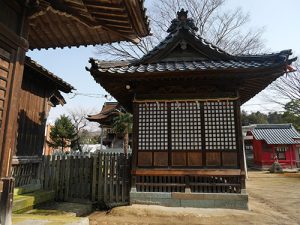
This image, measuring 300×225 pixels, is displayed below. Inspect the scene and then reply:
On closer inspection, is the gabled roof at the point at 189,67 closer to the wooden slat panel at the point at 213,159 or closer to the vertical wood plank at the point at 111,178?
the wooden slat panel at the point at 213,159

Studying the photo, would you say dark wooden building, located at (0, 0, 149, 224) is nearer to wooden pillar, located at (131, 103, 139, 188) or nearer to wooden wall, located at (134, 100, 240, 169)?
wooden pillar, located at (131, 103, 139, 188)

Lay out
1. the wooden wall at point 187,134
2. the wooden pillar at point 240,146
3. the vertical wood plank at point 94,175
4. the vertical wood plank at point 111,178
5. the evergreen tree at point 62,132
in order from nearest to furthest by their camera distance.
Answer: the wooden pillar at point 240,146, the wooden wall at point 187,134, the vertical wood plank at point 111,178, the vertical wood plank at point 94,175, the evergreen tree at point 62,132

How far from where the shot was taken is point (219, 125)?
905 cm

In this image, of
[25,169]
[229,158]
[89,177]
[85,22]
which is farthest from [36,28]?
[229,158]

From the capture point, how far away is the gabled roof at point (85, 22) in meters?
4.55

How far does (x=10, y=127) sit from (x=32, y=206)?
4.39 metres

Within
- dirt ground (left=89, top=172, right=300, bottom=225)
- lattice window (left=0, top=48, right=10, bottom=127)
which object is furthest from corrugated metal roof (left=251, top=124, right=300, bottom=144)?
lattice window (left=0, top=48, right=10, bottom=127)

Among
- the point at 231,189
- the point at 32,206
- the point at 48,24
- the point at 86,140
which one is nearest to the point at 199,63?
the point at 231,189

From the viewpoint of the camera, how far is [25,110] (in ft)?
28.7

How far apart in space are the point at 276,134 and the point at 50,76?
1276 inches

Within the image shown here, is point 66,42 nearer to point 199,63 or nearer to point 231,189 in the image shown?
point 199,63

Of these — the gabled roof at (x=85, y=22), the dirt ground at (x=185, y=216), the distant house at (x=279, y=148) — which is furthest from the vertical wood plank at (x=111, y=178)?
the distant house at (x=279, y=148)

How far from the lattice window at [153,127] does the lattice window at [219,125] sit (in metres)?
1.51

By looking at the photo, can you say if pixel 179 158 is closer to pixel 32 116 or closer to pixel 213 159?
pixel 213 159
